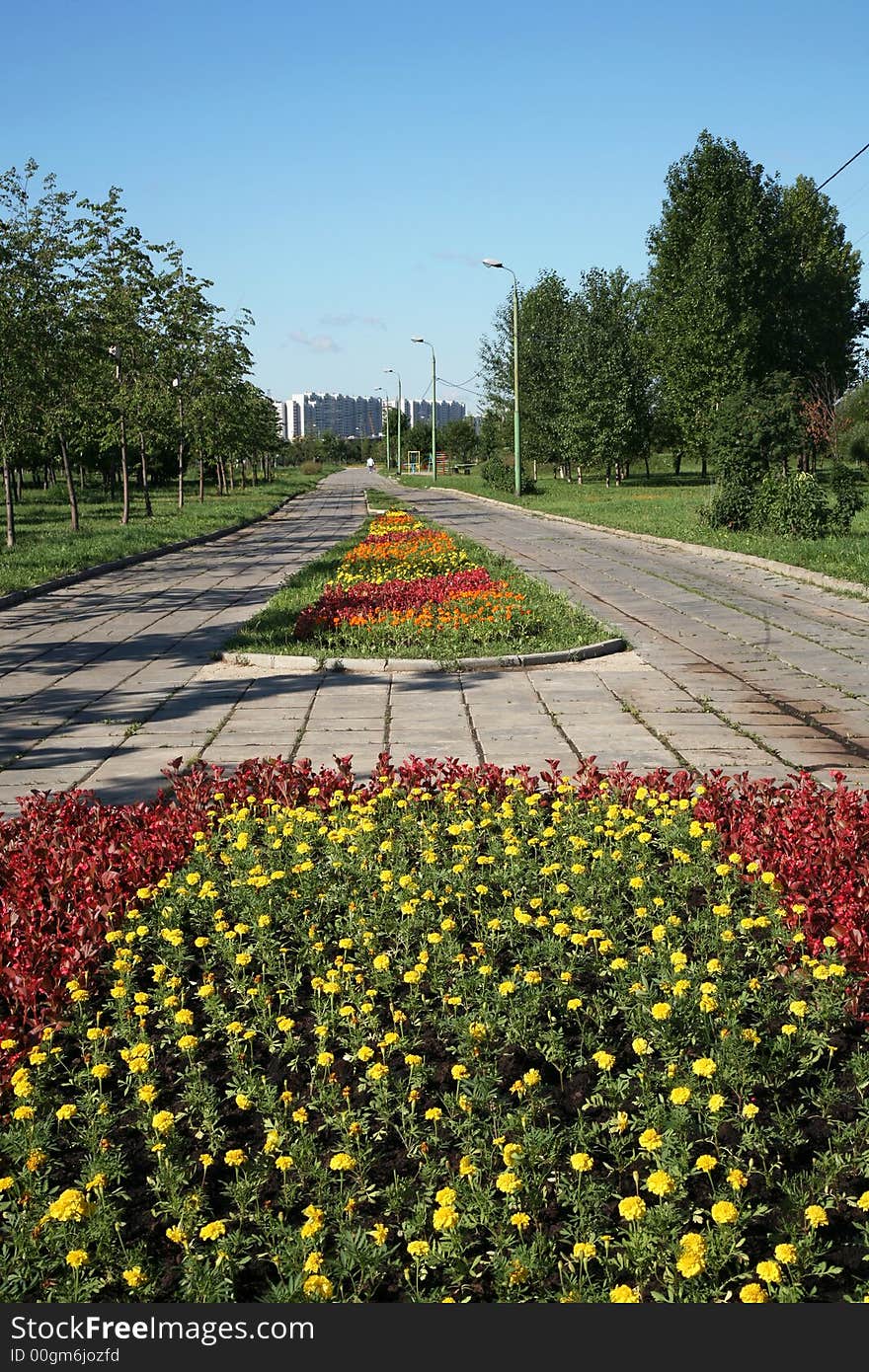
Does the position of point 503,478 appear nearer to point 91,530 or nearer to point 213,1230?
point 91,530

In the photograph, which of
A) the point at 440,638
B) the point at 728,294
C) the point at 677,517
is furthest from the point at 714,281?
the point at 440,638

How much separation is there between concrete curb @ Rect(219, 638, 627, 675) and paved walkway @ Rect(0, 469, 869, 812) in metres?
0.10

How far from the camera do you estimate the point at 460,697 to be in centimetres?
830

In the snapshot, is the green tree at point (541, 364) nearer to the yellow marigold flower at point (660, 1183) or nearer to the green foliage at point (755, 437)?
the green foliage at point (755, 437)

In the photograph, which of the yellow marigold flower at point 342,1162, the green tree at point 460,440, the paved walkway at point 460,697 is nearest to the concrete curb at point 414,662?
the paved walkway at point 460,697

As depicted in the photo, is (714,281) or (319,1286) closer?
(319,1286)

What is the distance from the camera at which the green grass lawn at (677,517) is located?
15.7 metres

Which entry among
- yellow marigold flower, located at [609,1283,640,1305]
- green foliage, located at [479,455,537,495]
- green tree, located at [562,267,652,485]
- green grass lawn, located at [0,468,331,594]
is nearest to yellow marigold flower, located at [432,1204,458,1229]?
yellow marigold flower, located at [609,1283,640,1305]

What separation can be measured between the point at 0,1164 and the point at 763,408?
19522 millimetres

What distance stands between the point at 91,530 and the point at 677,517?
13686 millimetres

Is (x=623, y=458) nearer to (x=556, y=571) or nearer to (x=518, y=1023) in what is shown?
(x=556, y=571)

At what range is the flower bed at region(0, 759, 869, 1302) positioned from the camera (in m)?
2.49

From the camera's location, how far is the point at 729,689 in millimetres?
8414

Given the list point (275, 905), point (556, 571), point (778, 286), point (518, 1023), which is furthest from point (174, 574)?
point (778, 286)
